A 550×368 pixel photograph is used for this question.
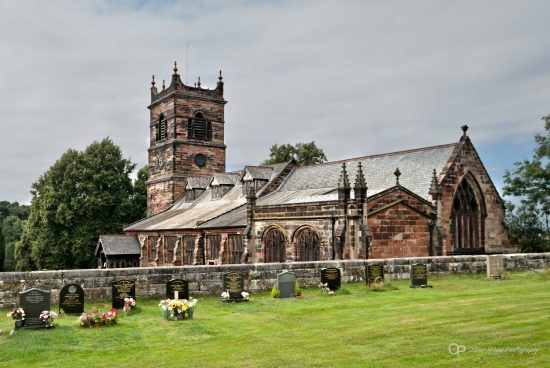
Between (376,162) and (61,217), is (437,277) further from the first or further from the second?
(61,217)

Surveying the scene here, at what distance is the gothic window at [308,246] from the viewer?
3062 cm

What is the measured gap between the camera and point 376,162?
3725 cm

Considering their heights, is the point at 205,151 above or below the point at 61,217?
above

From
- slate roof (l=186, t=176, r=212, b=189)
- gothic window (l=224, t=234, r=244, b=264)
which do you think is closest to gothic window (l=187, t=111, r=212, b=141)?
slate roof (l=186, t=176, r=212, b=189)

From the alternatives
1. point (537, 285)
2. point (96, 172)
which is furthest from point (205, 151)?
point (537, 285)

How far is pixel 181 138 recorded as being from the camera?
188 feet

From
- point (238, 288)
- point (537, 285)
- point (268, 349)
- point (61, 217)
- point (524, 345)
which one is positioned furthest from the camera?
point (61, 217)

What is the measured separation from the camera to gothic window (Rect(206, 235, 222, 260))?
127 feet

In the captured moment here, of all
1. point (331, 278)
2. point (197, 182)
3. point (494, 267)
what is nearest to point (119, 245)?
point (197, 182)

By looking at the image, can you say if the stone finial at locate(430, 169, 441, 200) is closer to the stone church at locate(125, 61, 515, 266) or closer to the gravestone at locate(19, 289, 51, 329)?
the stone church at locate(125, 61, 515, 266)

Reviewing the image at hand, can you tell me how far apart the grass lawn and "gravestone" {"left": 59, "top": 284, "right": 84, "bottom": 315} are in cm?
42

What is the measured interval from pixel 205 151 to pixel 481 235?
3214 cm

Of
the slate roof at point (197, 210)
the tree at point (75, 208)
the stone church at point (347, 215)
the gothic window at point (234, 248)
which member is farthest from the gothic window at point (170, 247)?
the tree at point (75, 208)

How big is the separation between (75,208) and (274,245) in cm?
2957
